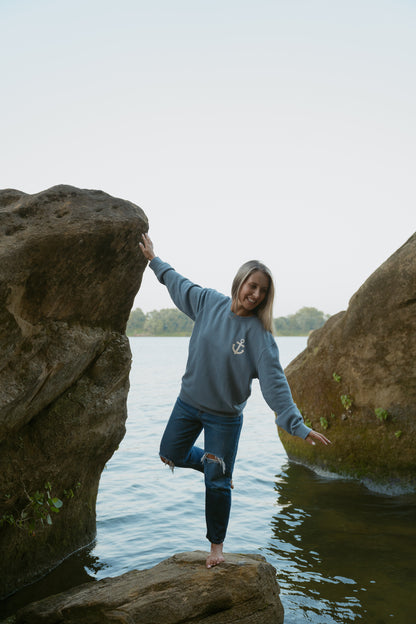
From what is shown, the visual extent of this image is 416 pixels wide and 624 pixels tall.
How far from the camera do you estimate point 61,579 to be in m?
5.99

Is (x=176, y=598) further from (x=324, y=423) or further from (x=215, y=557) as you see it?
(x=324, y=423)

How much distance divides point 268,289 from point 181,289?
82 centimetres

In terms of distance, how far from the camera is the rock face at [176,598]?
4.64 m

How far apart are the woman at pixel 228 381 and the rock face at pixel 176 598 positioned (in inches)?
8.3

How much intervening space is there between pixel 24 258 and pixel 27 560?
9.78 feet

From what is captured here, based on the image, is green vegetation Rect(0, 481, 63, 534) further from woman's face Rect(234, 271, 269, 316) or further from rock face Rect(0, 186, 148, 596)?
woman's face Rect(234, 271, 269, 316)

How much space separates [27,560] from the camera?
5809 mm

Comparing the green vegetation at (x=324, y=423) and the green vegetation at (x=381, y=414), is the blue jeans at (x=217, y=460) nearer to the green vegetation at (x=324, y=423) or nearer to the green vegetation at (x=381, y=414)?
the green vegetation at (x=381, y=414)

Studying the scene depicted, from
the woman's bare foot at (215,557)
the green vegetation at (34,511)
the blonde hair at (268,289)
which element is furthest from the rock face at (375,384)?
the green vegetation at (34,511)

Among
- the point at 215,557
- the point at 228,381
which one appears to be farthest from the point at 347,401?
the point at 228,381

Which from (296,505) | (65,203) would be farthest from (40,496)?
(296,505)

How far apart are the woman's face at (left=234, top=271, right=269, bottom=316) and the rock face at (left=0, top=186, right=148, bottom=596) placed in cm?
129

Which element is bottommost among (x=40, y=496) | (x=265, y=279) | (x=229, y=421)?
(x=40, y=496)

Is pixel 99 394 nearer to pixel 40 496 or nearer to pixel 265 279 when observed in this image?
pixel 40 496
